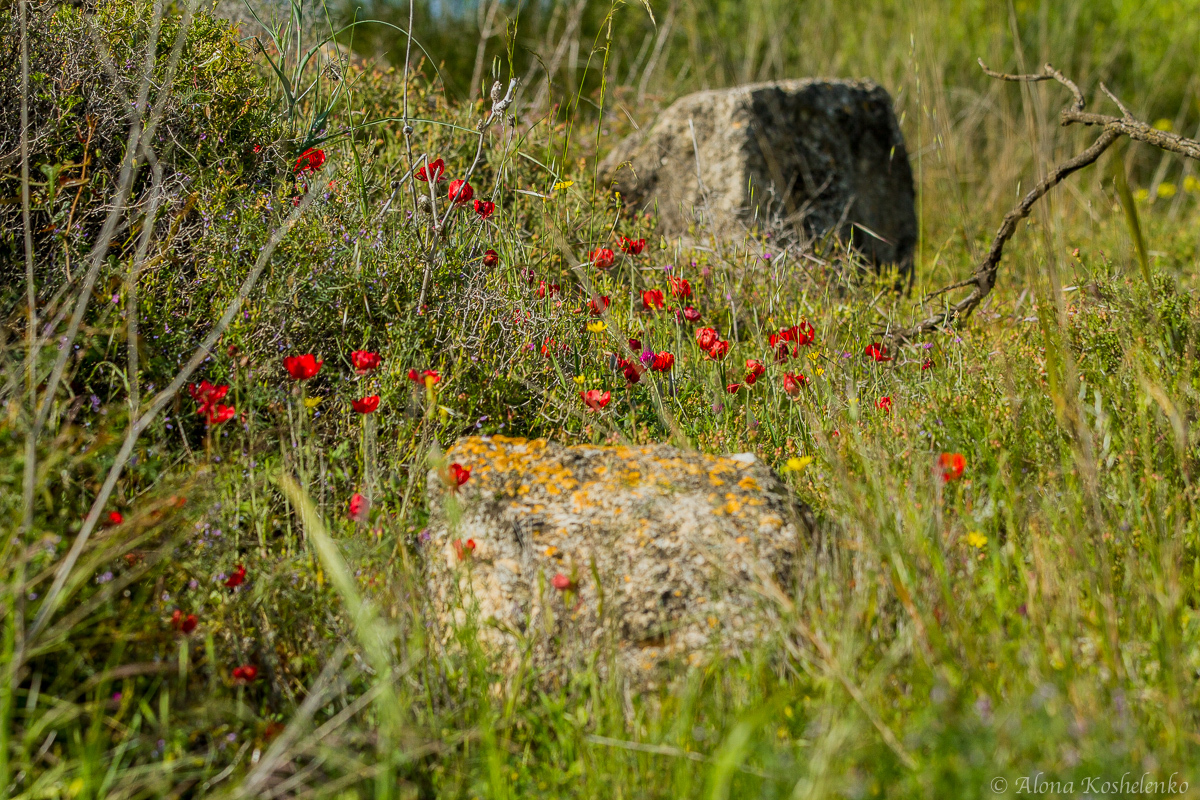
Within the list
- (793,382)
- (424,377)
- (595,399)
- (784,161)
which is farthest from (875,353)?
(784,161)

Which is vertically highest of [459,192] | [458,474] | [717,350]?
[459,192]

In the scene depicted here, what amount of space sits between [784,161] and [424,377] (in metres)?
2.81

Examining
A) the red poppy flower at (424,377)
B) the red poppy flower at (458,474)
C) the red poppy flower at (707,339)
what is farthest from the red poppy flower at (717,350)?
the red poppy flower at (458,474)

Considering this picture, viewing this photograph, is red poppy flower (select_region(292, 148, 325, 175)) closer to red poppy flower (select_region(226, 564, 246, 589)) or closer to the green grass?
the green grass

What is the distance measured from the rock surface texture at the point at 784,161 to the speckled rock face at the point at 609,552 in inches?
91.5

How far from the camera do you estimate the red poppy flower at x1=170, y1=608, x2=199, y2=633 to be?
1.57 m

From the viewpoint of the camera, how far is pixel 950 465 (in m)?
1.87

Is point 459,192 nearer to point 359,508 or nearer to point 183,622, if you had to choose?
point 359,508

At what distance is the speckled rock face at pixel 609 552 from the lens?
167cm

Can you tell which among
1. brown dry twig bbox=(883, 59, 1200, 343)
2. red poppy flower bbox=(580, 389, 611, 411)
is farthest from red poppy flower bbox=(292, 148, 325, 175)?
brown dry twig bbox=(883, 59, 1200, 343)

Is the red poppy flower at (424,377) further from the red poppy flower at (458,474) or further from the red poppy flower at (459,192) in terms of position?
the red poppy flower at (459,192)

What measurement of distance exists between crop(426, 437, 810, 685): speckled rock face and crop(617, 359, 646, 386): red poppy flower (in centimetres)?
36

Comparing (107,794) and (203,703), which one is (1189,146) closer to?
(203,703)

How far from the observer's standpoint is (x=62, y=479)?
170 cm
